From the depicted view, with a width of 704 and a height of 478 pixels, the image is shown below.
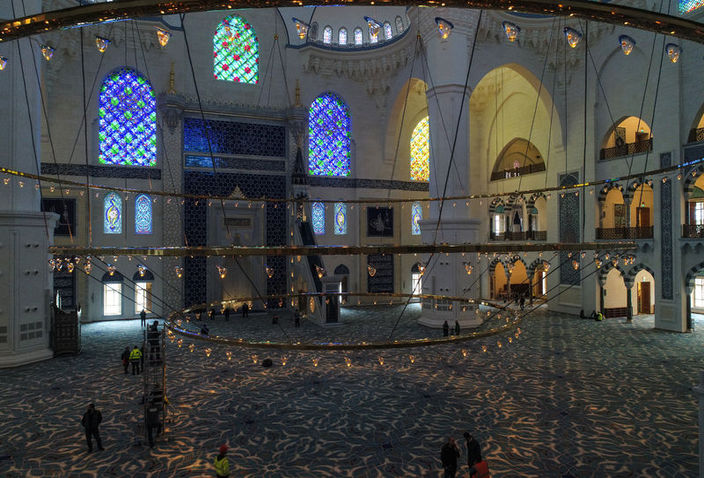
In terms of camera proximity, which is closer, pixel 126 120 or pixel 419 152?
pixel 126 120

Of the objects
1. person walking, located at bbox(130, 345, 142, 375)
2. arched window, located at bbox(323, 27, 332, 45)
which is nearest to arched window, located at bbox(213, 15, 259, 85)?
arched window, located at bbox(323, 27, 332, 45)

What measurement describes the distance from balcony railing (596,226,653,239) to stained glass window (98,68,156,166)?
17029mm

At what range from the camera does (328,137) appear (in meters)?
21.0

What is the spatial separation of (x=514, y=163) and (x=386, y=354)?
536 inches

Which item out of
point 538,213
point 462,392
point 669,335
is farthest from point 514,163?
point 462,392

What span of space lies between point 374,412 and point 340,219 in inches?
531

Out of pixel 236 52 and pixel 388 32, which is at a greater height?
pixel 388 32

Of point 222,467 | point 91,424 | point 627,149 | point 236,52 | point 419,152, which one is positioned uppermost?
point 236,52

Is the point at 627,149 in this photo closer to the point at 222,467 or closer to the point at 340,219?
the point at 340,219

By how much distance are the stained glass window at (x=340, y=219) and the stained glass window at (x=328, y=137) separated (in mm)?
1478

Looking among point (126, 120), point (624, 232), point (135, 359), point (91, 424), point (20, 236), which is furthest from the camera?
point (126, 120)

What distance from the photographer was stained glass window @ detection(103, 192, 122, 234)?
17.2 metres

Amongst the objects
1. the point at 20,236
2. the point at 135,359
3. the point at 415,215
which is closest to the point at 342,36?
the point at 415,215

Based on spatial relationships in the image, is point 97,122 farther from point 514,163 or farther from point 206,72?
point 514,163
